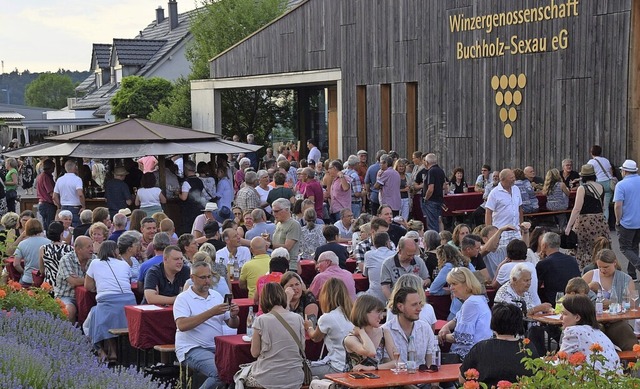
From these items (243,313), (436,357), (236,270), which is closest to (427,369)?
(436,357)

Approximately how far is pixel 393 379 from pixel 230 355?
5.82 feet

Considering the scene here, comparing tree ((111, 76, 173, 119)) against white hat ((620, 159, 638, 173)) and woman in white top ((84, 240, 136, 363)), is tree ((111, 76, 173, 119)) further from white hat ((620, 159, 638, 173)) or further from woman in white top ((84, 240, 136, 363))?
woman in white top ((84, 240, 136, 363))

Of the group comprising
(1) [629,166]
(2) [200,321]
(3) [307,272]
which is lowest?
(3) [307,272]

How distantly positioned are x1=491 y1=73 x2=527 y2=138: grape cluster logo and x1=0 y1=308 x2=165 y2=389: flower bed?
57.9 feet

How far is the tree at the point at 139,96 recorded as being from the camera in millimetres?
51219

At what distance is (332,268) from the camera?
37.7 ft

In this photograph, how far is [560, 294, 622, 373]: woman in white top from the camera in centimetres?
843

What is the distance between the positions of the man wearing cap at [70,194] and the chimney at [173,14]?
155 ft

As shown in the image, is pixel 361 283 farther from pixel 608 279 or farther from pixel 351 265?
pixel 608 279

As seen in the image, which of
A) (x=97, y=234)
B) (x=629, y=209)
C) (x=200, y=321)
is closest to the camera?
(x=200, y=321)

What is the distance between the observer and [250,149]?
2117 cm

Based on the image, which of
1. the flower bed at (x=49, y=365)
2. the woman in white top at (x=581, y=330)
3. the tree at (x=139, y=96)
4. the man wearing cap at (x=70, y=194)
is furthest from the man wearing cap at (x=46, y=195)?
the tree at (x=139, y=96)

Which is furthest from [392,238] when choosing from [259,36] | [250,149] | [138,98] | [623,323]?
[138,98]

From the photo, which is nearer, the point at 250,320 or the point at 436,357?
the point at 436,357
